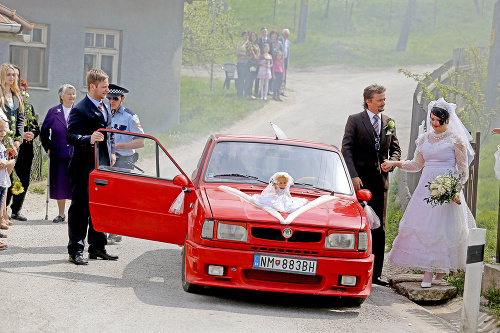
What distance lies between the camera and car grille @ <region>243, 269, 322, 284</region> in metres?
7.12

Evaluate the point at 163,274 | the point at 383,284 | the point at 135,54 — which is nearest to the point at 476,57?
the point at 135,54

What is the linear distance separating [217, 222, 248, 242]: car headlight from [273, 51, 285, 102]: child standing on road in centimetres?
2073

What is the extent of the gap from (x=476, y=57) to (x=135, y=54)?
9988mm

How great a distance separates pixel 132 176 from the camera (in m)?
8.26

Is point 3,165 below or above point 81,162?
below

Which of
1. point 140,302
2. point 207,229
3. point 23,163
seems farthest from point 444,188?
point 23,163

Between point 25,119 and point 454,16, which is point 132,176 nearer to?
point 25,119

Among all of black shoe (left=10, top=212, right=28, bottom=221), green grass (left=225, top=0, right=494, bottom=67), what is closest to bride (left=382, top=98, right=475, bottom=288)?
black shoe (left=10, top=212, right=28, bottom=221)

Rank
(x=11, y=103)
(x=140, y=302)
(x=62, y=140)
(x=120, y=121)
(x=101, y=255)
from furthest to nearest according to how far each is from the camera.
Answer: (x=62, y=140) < (x=11, y=103) < (x=120, y=121) < (x=101, y=255) < (x=140, y=302)

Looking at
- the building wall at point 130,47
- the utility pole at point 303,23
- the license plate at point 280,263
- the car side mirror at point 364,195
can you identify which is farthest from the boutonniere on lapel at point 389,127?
the utility pole at point 303,23

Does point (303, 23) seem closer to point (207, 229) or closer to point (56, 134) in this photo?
point (56, 134)

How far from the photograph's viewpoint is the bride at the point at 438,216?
8.53 m

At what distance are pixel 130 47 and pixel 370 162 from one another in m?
15.1

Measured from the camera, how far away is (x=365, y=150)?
9055 millimetres
